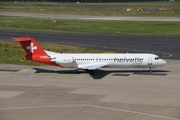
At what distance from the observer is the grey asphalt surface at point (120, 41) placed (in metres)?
85.9

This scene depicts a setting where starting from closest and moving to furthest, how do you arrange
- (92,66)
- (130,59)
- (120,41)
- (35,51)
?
(92,66) < (130,59) < (35,51) < (120,41)

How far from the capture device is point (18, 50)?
8506 centimetres

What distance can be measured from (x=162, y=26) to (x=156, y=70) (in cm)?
5826

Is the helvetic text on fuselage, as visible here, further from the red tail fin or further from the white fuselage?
the red tail fin

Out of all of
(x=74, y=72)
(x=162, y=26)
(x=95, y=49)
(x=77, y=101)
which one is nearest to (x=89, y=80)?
(x=74, y=72)

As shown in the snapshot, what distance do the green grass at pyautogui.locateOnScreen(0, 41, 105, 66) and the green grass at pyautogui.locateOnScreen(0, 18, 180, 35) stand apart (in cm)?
2793

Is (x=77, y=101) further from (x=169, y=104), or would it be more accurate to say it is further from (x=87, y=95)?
(x=169, y=104)

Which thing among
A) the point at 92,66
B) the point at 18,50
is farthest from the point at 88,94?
the point at 18,50

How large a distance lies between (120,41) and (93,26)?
89.3 ft

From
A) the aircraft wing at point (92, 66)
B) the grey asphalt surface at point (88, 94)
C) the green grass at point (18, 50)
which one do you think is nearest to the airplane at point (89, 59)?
the aircraft wing at point (92, 66)

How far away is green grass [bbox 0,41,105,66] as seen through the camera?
7494 cm

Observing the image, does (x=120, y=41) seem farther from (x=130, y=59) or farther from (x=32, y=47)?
(x=32, y=47)

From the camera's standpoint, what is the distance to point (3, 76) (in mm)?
62281

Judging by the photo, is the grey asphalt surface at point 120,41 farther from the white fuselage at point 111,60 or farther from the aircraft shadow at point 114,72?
the white fuselage at point 111,60
